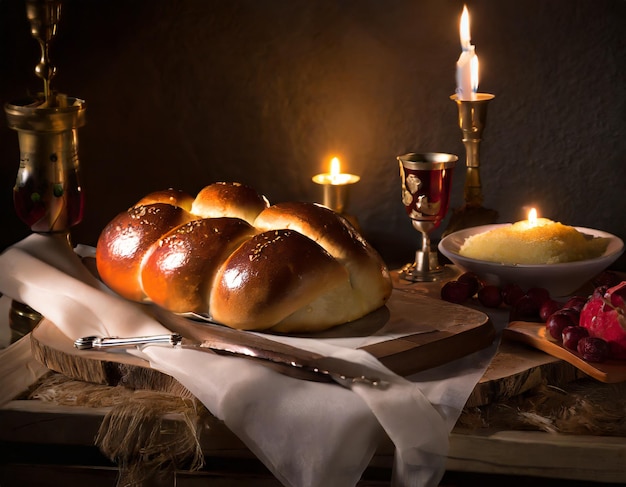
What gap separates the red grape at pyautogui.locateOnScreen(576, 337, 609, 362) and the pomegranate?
14 mm

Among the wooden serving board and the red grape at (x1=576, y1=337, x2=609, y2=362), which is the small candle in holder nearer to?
the wooden serving board

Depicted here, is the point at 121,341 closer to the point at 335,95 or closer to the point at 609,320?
the point at 609,320

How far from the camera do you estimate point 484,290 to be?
4.51 feet

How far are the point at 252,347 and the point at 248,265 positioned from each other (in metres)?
0.12

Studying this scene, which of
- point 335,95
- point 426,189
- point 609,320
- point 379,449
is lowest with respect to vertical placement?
point 379,449

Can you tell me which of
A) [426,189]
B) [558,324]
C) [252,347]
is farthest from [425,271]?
[252,347]

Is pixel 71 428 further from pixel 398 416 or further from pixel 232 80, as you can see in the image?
pixel 232 80

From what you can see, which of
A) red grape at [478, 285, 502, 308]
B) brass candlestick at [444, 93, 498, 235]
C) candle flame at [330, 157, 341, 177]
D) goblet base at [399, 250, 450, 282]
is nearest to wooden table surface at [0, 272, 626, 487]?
red grape at [478, 285, 502, 308]

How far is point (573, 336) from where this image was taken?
1.14 m

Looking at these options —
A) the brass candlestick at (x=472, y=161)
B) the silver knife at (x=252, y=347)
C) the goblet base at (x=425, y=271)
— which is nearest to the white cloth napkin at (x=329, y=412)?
the silver knife at (x=252, y=347)

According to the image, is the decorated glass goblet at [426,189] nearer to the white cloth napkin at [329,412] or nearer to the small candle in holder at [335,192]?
the small candle in holder at [335,192]

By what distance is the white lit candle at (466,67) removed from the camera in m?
1.52

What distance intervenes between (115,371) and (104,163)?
0.85m

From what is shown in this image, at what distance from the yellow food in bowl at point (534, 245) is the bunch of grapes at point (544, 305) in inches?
1.9
